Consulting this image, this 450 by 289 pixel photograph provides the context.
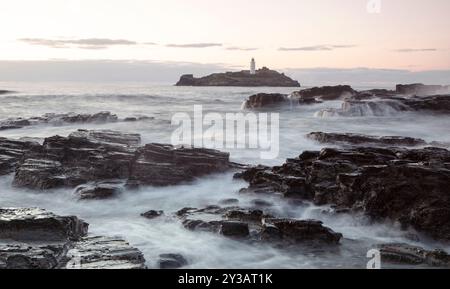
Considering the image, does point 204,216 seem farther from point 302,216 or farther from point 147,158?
point 147,158

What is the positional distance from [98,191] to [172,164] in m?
2.23

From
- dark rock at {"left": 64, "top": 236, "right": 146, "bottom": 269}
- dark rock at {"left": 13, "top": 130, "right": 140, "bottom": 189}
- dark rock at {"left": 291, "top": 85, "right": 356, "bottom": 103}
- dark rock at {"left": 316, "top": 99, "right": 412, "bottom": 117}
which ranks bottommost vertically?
dark rock at {"left": 64, "top": 236, "right": 146, "bottom": 269}

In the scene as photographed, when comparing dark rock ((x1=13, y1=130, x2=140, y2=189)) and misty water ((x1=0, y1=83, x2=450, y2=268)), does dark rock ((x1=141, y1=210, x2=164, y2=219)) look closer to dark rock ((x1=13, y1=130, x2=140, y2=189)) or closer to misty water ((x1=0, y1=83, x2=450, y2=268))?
misty water ((x1=0, y1=83, x2=450, y2=268))

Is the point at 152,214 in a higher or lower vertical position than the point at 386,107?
lower

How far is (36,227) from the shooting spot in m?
7.11

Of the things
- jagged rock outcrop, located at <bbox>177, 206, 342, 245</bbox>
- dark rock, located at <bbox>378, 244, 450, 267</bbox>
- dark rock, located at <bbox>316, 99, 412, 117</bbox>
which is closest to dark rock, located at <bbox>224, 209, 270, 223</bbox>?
jagged rock outcrop, located at <bbox>177, 206, 342, 245</bbox>

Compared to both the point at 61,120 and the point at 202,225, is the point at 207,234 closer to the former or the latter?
the point at 202,225

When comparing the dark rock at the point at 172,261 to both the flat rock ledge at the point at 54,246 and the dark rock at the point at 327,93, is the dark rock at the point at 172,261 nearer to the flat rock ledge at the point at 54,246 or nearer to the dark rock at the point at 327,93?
the flat rock ledge at the point at 54,246

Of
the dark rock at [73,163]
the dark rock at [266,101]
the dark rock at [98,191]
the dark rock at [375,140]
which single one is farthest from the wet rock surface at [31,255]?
the dark rock at [266,101]

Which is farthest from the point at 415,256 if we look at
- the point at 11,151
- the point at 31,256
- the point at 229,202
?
the point at 11,151

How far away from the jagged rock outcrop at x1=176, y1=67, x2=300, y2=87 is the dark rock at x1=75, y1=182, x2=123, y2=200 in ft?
345

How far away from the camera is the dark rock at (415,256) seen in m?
6.82

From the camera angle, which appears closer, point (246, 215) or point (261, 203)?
point (246, 215)

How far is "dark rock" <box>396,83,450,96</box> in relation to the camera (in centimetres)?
4365
